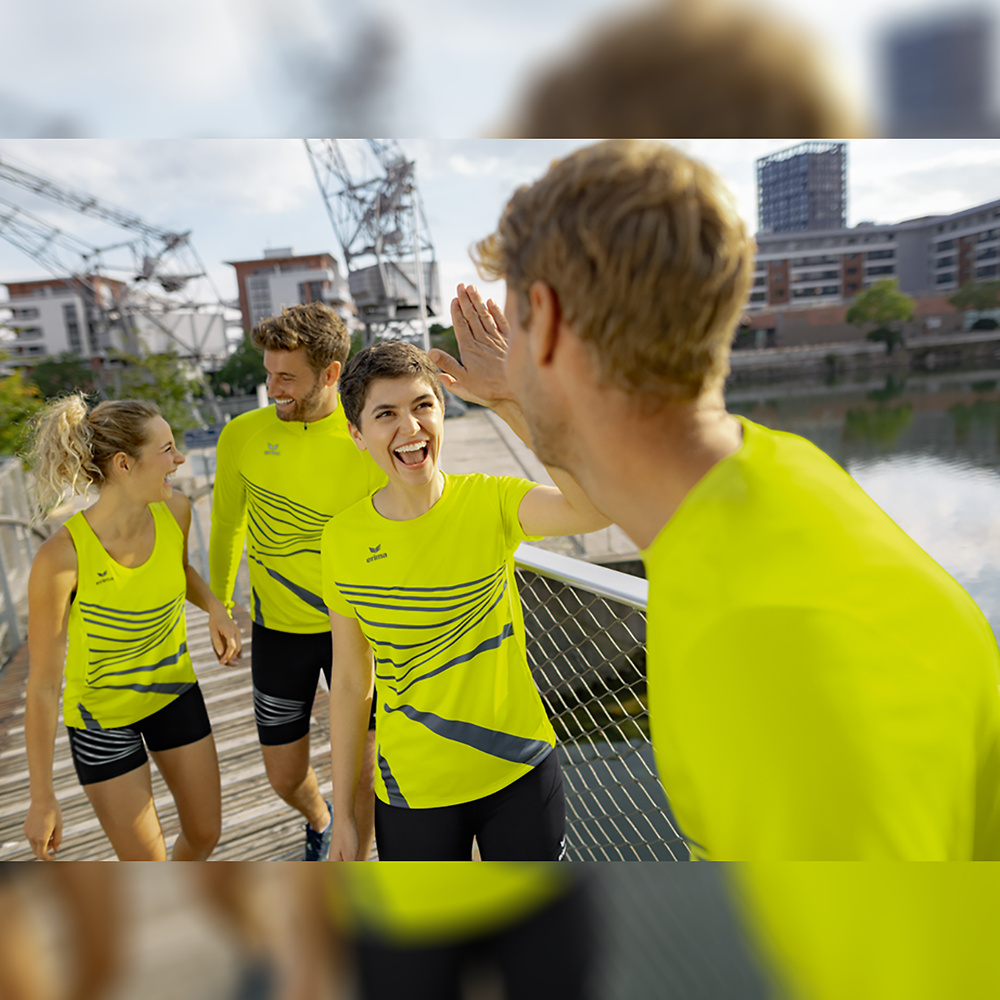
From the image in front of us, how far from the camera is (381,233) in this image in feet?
3.65

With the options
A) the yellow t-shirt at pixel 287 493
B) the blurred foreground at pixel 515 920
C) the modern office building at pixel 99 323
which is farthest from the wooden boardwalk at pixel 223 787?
the blurred foreground at pixel 515 920

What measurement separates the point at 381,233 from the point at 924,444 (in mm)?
798

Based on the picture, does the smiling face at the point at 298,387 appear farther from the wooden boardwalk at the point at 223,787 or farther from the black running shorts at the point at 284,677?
the wooden boardwalk at the point at 223,787

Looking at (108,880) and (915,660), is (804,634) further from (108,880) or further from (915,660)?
(108,880)

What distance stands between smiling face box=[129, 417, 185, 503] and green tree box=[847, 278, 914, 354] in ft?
4.39

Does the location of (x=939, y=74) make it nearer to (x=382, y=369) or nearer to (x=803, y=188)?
(x=803, y=188)

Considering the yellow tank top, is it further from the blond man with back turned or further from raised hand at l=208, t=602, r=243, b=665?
the blond man with back turned

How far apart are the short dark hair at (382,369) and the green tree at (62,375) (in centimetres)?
49

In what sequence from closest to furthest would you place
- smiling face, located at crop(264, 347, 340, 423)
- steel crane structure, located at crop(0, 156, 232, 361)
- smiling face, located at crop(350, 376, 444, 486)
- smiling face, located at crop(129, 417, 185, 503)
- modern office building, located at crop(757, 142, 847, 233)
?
modern office building, located at crop(757, 142, 847, 233) < steel crane structure, located at crop(0, 156, 232, 361) < smiling face, located at crop(350, 376, 444, 486) < smiling face, located at crop(129, 417, 185, 503) < smiling face, located at crop(264, 347, 340, 423)

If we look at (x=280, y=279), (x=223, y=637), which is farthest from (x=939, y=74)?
(x=223, y=637)

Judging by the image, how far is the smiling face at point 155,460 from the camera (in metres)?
1.56

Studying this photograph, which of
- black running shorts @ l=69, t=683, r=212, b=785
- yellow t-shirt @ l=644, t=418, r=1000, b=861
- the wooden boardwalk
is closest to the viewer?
yellow t-shirt @ l=644, t=418, r=1000, b=861

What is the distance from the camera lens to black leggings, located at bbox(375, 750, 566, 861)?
1272 mm

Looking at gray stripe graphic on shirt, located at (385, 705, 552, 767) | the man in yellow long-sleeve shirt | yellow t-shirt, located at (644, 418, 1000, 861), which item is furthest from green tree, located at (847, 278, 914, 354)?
the man in yellow long-sleeve shirt
